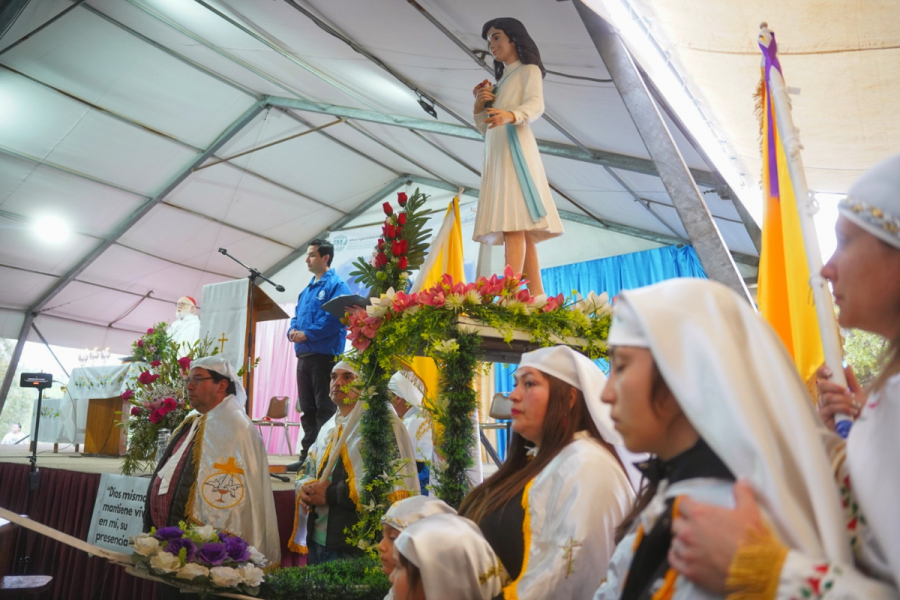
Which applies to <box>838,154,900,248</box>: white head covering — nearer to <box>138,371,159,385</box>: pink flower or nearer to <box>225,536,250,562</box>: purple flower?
<box>225,536,250,562</box>: purple flower

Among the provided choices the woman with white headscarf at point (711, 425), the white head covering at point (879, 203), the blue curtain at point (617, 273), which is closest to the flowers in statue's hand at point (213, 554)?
the woman with white headscarf at point (711, 425)

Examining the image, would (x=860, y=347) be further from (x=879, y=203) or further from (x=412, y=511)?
(x=879, y=203)

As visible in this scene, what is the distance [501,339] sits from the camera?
3.15 metres

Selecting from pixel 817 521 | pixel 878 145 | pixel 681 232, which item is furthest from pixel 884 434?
pixel 681 232

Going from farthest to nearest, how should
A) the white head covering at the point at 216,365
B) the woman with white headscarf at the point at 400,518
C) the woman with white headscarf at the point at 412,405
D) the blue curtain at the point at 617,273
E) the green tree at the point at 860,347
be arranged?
the green tree at the point at 860,347, the blue curtain at the point at 617,273, the woman with white headscarf at the point at 412,405, the white head covering at the point at 216,365, the woman with white headscarf at the point at 400,518

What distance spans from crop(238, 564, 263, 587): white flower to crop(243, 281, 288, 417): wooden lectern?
1.88 m

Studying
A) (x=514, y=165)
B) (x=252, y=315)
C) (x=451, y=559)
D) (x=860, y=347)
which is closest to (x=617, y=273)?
(x=860, y=347)

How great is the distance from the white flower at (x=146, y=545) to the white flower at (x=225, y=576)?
306 mm

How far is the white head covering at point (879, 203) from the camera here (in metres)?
1.14

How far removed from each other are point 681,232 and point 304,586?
8793 millimetres

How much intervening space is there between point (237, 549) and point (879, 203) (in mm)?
3133

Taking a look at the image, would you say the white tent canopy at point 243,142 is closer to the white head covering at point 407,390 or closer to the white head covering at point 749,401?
the white head covering at point 407,390

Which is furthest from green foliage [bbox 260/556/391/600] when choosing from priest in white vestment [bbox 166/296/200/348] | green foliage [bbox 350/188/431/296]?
priest in white vestment [bbox 166/296/200/348]

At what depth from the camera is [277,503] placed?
15.1 ft
